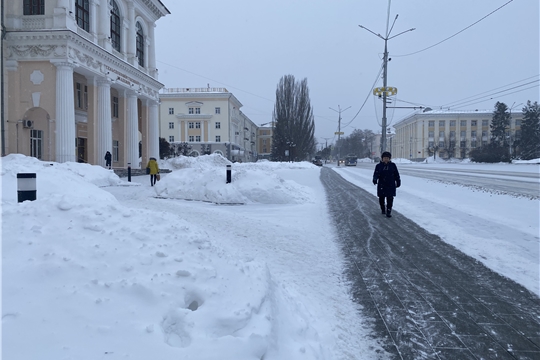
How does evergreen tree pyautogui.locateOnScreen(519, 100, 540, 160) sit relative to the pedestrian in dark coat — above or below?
above

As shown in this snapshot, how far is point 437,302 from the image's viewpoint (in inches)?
164

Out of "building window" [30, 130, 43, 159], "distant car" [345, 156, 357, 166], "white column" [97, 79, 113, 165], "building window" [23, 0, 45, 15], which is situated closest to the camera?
"building window" [23, 0, 45, 15]

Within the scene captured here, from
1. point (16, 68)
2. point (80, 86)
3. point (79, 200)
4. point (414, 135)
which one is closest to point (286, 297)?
point (79, 200)

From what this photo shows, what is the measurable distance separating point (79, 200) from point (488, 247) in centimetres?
640

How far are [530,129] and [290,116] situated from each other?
1914 inches

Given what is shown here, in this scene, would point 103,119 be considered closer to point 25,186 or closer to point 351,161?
point 25,186

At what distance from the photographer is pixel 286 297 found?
154 inches

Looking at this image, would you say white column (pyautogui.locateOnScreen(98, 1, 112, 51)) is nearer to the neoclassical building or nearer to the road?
the neoclassical building

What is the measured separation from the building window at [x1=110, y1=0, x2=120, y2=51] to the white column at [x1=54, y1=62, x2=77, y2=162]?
8096 mm

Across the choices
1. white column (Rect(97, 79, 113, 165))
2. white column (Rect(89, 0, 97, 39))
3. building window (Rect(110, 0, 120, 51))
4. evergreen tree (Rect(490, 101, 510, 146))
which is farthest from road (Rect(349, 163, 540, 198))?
evergreen tree (Rect(490, 101, 510, 146))

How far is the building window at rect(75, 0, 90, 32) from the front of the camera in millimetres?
24500

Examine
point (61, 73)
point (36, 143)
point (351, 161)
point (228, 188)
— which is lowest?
point (228, 188)

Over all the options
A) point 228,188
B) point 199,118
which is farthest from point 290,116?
point 228,188

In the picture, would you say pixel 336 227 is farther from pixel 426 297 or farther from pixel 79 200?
pixel 79 200
